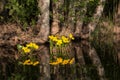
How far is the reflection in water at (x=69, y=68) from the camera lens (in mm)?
4555

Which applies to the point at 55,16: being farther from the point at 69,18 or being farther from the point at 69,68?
the point at 69,68

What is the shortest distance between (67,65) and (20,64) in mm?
695

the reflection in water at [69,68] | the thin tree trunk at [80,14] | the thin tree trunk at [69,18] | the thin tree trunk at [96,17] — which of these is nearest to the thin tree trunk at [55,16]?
the thin tree trunk at [69,18]

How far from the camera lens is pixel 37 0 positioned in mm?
7758

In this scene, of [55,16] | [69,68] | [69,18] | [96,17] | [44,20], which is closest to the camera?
[69,68]

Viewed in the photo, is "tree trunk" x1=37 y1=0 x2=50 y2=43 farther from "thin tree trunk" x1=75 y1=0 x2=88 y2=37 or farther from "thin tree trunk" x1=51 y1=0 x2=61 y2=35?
"thin tree trunk" x1=75 y1=0 x2=88 y2=37

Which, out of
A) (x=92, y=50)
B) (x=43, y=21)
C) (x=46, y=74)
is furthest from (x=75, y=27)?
(x=46, y=74)

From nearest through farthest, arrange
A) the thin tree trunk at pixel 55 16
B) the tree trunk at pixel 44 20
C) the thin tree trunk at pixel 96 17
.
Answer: the tree trunk at pixel 44 20, the thin tree trunk at pixel 55 16, the thin tree trunk at pixel 96 17

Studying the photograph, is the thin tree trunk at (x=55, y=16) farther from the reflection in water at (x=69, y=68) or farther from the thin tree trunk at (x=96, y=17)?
the reflection in water at (x=69, y=68)

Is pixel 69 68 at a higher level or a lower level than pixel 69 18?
lower

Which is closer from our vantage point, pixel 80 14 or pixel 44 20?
pixel 44 20

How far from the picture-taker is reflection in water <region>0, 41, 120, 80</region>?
455 cm

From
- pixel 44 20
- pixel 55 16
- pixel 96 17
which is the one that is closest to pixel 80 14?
pixel 96 17

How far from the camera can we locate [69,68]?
4.84 meters
